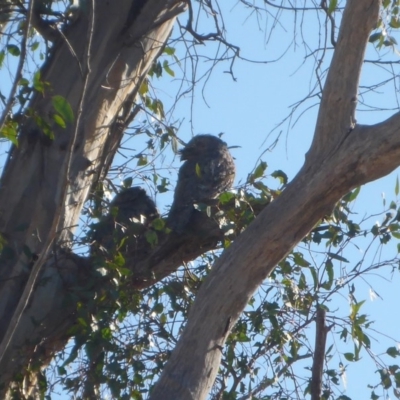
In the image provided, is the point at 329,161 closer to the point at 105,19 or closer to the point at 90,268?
the point at 90,268

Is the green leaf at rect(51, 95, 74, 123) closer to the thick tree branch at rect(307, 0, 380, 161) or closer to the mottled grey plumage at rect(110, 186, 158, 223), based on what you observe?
the thick tree branch at rect(307, 0, 380, 161)

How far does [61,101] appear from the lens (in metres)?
2.95

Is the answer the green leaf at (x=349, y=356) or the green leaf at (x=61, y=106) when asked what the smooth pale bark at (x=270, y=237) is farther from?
the green leaf at (x=349, y=356)

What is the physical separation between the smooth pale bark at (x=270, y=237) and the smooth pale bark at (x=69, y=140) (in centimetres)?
140

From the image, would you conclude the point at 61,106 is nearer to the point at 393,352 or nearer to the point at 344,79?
the point at 344,79

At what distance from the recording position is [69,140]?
4383 millimetres

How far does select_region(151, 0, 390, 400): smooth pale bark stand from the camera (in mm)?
3066

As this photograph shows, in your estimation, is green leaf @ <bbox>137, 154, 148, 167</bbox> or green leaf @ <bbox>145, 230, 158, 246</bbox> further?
green leaf @ <bbox>137, 154, 148, 167</bbox>

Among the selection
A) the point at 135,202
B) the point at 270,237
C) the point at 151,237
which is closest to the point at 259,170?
Answer: the point at 151,237

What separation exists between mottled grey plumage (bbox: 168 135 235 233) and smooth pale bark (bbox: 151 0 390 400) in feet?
5.95

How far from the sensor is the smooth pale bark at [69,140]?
173 inches

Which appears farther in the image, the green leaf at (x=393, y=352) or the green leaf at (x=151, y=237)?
the green leaf at (x=151, y=237)

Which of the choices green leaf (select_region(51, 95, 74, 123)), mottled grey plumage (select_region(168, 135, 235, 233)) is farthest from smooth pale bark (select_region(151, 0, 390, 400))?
mottled grey plumage (select_region(168, 135, 235, 233))

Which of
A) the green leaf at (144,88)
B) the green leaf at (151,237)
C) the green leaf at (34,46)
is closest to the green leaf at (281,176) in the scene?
the green leaf at (151,237)
